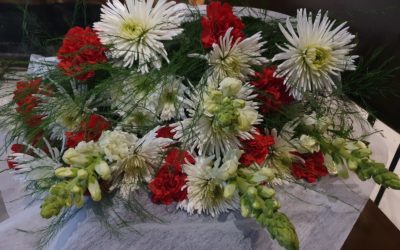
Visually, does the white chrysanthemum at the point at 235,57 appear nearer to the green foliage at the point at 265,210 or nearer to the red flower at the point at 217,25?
the red flower at the point at 217,25

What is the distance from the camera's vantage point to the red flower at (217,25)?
536 millimetres

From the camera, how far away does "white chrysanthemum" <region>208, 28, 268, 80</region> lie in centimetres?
53

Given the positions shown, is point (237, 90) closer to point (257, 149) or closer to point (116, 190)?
point (257, 149)

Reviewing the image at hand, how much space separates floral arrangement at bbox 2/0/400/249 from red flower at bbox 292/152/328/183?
2 cm

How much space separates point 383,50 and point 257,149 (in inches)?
17.8

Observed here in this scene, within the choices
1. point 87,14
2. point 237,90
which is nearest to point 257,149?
point 237,90

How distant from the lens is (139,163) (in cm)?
56

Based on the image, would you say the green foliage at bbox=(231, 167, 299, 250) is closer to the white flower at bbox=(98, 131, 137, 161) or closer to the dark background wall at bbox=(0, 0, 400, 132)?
the white flower at bbox=(98, 131, 137, 161)

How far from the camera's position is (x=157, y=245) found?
55cm

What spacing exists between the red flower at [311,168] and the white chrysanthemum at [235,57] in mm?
163

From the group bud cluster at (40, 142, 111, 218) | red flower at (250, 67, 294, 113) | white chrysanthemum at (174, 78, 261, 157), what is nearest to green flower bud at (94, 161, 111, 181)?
bud cluster at (40, 142, 111, 218)

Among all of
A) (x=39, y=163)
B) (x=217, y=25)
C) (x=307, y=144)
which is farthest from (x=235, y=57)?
(x=39, y=163)

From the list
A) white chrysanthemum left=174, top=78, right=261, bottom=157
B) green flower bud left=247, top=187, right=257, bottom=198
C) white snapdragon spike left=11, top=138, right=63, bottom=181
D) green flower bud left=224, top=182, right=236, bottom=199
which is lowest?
white snapdragon spike left=11, top=138, right=63, bottom=181

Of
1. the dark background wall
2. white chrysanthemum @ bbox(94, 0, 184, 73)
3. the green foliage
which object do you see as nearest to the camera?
the green foliage
